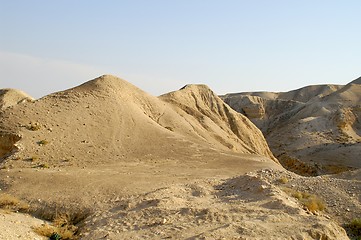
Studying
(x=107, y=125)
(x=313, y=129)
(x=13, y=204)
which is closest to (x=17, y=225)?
(x=13, y=204)

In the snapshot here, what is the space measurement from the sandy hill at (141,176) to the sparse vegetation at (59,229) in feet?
0.79

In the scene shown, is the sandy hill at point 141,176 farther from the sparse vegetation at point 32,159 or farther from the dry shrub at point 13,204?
the dry shrub at point 13,204

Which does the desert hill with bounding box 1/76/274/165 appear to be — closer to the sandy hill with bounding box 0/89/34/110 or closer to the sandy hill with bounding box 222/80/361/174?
the sandy hill with bounding box 222/80/361/174

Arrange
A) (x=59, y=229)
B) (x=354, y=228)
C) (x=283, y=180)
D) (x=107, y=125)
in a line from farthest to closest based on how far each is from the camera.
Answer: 1. (x=107, y=125)
2. (x=283, y=180)
3. (x=59, y=229)
4. (x=354, y=228)

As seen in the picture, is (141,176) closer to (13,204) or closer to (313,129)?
(13,204)

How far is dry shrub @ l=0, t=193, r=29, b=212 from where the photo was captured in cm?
1264

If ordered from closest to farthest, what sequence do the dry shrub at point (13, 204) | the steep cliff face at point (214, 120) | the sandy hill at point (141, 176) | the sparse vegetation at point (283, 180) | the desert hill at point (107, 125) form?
1. the sandy hill at point (141, 176)
2. the dry shrub at point (13, 204)
3. the sparse vegetation at point (283, 180)
4. the desert hill at point (107, 125)
5. the steep cliff face at point (214, 120)

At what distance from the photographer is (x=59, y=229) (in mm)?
11406

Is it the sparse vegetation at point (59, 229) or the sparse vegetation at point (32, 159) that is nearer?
the sparse vegetation at point (59, 229)

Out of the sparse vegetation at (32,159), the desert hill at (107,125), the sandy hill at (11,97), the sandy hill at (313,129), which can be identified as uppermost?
the sandy hill at (11,97)

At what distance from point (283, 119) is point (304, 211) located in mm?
51146

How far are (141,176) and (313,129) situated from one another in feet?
118

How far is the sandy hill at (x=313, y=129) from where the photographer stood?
115 feet

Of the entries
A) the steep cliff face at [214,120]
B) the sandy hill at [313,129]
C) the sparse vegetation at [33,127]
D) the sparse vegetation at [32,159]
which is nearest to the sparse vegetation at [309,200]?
the sparse vegetation at [32,159]
